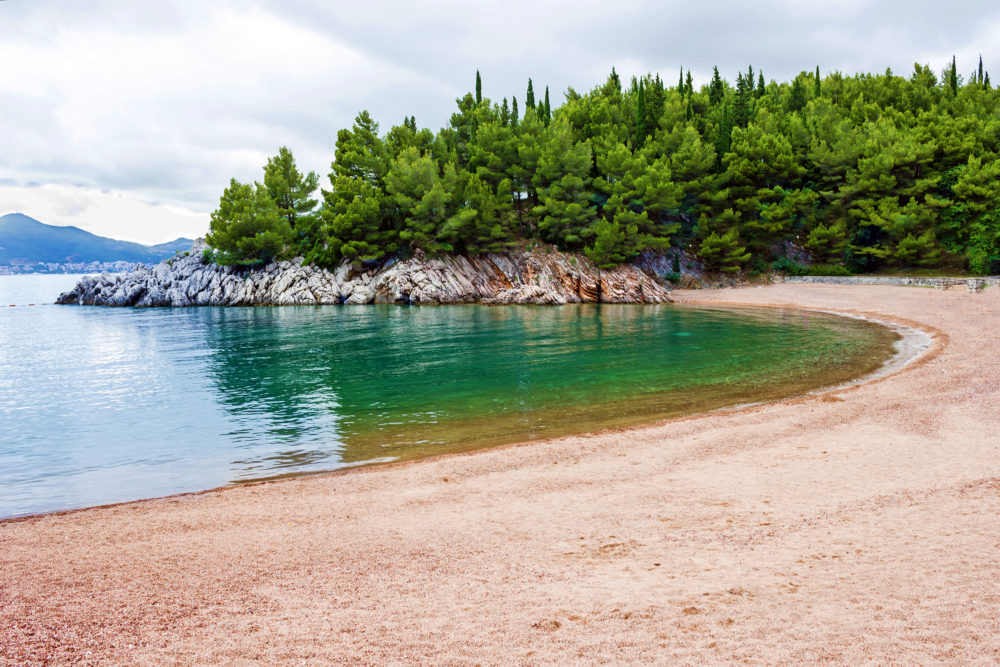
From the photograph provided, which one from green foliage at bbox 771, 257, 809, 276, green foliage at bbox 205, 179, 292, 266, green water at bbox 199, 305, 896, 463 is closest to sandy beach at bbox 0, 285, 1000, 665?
green water at bbox 199, 305, 896, 463

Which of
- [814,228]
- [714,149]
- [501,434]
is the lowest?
[501,434]

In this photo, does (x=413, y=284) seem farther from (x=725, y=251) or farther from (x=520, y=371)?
(x=520, y=371)

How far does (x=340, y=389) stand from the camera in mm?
18469

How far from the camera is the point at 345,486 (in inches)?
369

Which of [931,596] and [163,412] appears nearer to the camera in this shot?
[931,596]

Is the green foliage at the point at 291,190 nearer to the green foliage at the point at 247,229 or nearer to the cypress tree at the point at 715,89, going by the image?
the green foliage at the point at 247,229

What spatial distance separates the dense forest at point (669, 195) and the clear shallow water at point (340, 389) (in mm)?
29166

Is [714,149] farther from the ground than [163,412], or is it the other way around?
[714,149]

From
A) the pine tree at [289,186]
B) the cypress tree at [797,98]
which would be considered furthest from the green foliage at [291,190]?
the cypress tree at [797,98]

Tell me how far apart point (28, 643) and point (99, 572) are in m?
1.57

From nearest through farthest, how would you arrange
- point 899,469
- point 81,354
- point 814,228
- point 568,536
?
point 568,536, point 899,469, point 81,354, point 814,228

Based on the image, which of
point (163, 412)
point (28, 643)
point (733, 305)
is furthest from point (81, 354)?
point (733, 305)

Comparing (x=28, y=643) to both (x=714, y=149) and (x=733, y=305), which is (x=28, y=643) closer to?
(x=733, y=305)

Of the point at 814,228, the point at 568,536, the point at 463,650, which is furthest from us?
the point at 814,228
